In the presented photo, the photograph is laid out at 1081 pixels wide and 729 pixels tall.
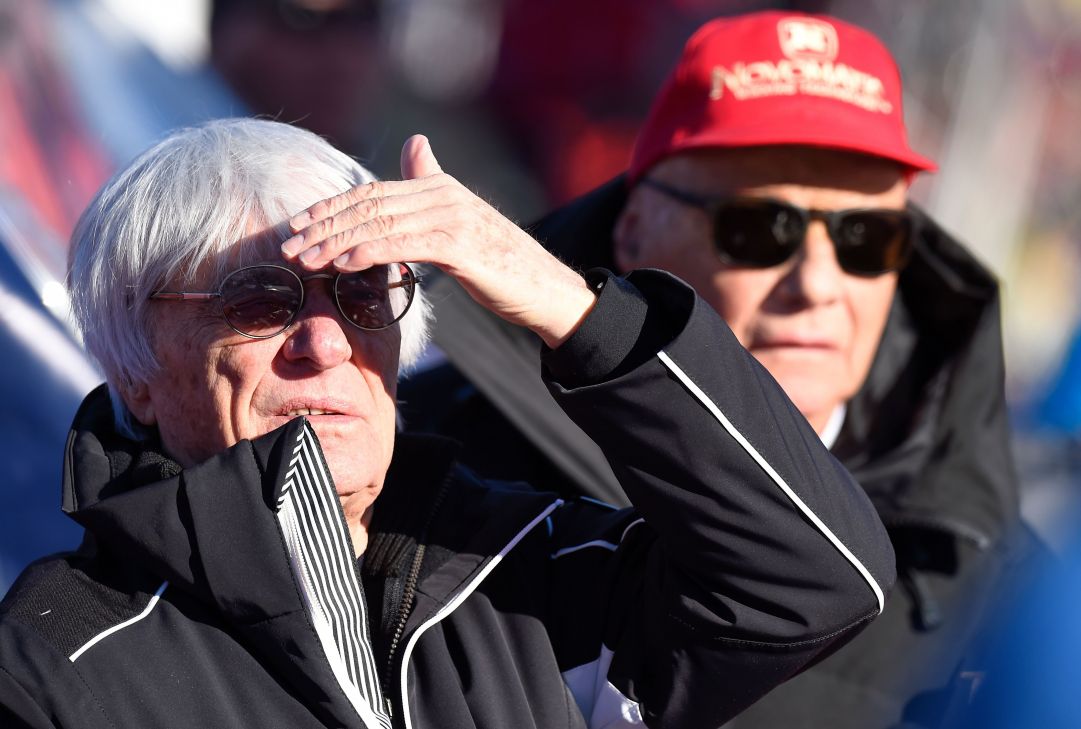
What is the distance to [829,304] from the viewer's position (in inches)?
107

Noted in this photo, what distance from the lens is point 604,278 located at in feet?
5.80

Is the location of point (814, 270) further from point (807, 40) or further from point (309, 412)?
point (309, 412)

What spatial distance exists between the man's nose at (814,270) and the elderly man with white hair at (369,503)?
0.82m

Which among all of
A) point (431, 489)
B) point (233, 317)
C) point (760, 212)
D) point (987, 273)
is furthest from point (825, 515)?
point (987, 273)

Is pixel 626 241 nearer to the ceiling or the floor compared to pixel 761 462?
nearer to the floor

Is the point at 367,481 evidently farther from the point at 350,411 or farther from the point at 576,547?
the point at 576,547

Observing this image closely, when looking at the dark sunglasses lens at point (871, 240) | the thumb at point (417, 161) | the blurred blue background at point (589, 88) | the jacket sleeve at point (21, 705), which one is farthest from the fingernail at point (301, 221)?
the blurred blue background at point (589, 88)

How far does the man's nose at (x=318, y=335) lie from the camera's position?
1.89 m

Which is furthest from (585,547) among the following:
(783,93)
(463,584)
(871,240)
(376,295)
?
(783,93)

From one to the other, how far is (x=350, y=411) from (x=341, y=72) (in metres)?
2.84

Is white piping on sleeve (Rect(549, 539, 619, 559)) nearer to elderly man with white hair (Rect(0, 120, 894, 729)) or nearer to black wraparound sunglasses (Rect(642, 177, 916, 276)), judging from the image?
elderly man with white hair (Rect(0, 120, 894, 729))

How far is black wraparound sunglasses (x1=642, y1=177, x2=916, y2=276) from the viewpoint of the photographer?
106 inches

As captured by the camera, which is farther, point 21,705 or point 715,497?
point 715,497

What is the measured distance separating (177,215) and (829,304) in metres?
1.35
